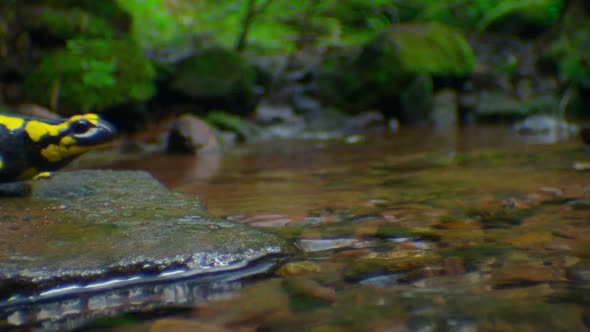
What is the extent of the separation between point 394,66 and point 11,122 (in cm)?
829

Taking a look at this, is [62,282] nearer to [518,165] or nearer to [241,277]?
[241,277]

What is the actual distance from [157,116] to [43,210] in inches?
266

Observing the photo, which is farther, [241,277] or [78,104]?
[78,104]

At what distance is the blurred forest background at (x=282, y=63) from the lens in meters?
7.05

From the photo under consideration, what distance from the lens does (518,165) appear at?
304cm

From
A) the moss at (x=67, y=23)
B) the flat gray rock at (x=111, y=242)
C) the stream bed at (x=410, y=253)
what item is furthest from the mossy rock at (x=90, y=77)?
the flat gray rock at (x=111, y=242)

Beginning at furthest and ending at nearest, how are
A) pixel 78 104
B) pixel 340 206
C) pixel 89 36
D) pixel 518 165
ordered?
pixel 89 36
pixel 78 104
pixel 518 165
pixel 340 206

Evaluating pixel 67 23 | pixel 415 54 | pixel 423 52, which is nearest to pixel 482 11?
pixel 423 52

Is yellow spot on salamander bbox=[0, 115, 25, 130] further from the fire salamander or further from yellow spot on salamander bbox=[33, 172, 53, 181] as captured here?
yellow spot on salamander bbox=[33, 172, 53, 181]

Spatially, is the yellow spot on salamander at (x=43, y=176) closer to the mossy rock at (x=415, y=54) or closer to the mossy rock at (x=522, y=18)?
the mossy rock at (x=415, y=54)

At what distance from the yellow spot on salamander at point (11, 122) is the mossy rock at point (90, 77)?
5.23 meters

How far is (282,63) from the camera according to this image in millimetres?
11656

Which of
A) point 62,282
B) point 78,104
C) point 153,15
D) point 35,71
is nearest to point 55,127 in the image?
point 62,282

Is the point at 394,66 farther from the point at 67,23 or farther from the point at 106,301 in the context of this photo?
the point at 106,301
